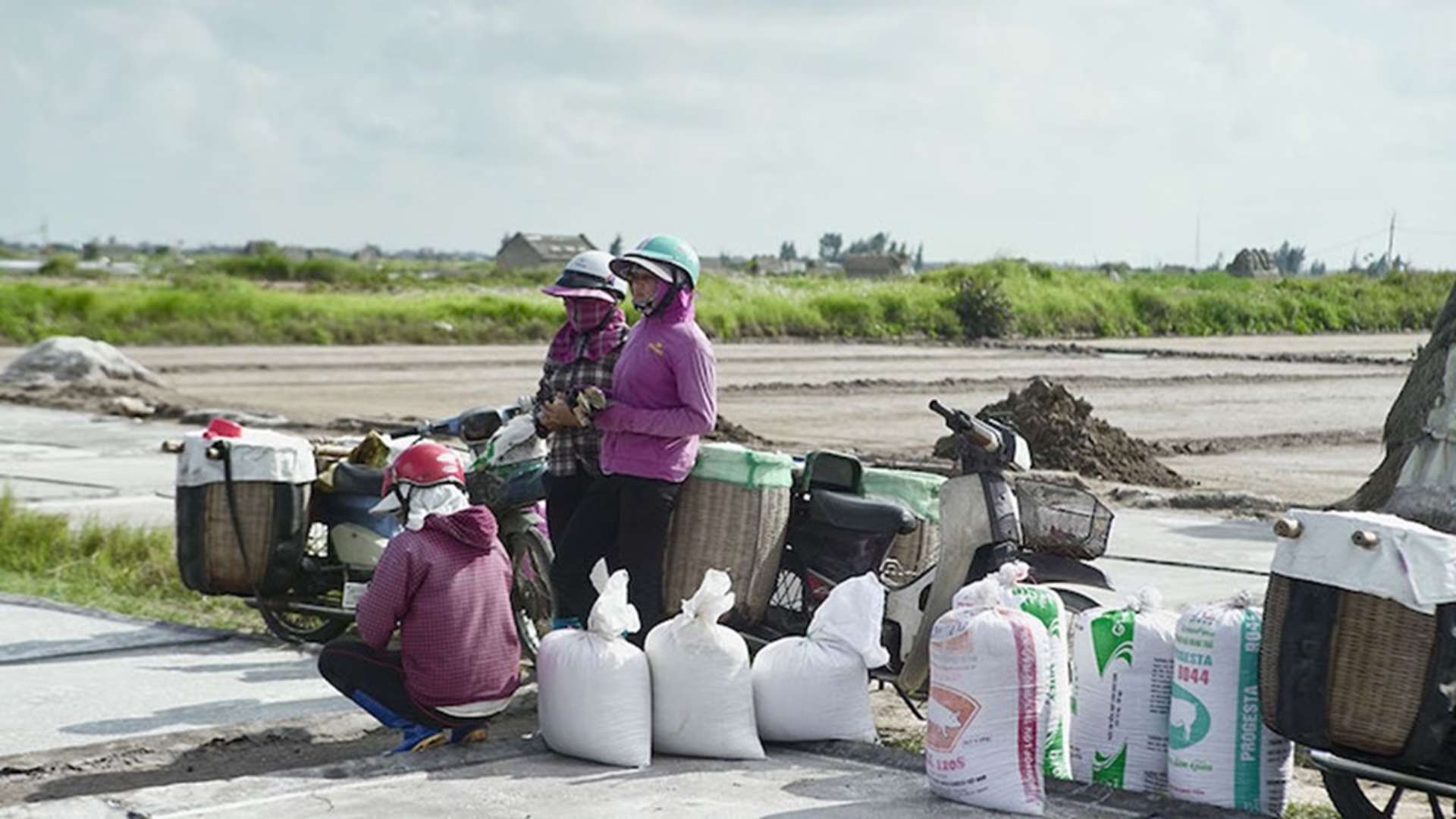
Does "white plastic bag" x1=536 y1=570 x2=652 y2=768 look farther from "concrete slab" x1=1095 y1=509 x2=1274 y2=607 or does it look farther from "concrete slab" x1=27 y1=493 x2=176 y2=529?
"concrete slab" x1=27 y1=493 x2=176 y2=529

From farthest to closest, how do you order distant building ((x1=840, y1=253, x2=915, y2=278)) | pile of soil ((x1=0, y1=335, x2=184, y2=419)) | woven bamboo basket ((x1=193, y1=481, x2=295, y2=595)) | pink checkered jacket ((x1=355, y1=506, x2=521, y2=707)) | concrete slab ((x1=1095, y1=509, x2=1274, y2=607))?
distant building ((x1=840, y1=253, x2=915, y2=278))
pile of soil ((x1=0, y1=335, x2=184, y2=419))
concrete slab ((x1=1095, y1=509, x2=1274, y2=607))
woven bamboo basket ((x1=193, y1=481, x2=295, y2=595))
pink checkered jacket ((x1=355, y1=506, x2=521, y2=707))

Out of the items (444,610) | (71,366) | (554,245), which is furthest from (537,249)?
(444,610)

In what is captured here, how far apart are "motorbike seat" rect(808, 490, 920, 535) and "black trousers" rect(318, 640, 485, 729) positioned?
69.0 inches

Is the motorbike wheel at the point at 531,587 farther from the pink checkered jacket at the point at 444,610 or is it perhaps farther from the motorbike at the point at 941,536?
the pink checkered jacket at the point at 444,610

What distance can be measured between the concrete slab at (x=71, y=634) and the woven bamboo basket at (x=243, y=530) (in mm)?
659

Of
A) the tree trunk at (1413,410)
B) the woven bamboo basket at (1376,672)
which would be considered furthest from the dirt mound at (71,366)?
the woven bamboo basket at (1376,672)

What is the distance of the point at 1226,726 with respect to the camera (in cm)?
636

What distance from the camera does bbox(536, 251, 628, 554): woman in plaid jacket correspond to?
27.3 ft

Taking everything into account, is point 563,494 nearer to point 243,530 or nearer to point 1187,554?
point 243,530

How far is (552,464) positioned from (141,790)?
2.50m

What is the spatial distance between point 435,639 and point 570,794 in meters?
0.82

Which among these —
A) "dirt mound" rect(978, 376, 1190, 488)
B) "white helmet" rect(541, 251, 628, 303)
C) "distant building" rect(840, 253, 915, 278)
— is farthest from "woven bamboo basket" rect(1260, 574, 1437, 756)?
"distant building" rect(840, 253, 915, 278)

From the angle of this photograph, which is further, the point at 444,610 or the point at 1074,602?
the point at 1074,602

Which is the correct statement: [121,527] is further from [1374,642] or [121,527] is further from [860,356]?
[860,356]
